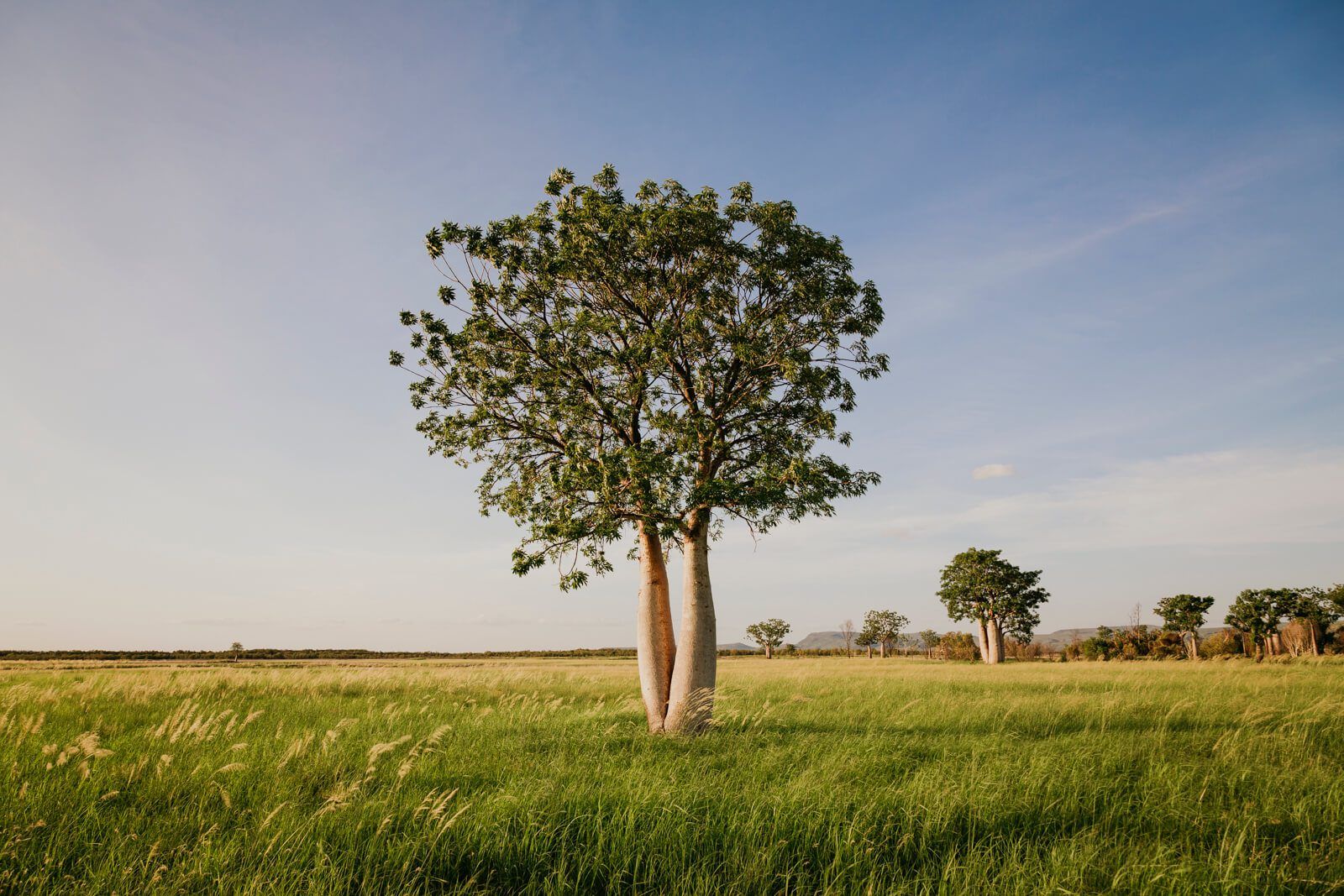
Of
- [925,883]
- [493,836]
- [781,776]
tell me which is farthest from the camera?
[781,776]

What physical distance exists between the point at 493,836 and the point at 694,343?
8.52 m

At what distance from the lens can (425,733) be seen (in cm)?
952

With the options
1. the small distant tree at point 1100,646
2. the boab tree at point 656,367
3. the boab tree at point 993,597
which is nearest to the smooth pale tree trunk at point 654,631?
the boab tree at point 656,367

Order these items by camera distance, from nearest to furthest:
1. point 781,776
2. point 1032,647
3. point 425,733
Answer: point 781,776, point 425,733, point 1032,647

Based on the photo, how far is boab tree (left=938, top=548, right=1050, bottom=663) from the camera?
54250 millimetres

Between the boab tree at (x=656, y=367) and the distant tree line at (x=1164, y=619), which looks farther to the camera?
the distant tree line at (x=1164, y=619)

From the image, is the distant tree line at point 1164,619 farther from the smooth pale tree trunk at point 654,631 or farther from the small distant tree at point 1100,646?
the smooth pale tree trunk at point 654,631

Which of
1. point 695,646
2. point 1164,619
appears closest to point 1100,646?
point 1164,619

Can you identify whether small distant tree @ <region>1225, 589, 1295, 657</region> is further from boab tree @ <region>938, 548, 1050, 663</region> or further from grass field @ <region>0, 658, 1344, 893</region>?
grass field @ <region>0, 658, 1344, 893</region>

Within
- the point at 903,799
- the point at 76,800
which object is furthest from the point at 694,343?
the point at 76,800

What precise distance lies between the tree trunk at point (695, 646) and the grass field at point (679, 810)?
72cm

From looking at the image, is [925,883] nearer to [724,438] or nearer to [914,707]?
[724,438]

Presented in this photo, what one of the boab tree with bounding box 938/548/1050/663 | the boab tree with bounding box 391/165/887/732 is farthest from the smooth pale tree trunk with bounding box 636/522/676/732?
the boab tree with bounding box 938/548/1050/663

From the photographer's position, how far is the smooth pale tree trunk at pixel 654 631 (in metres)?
10.7
